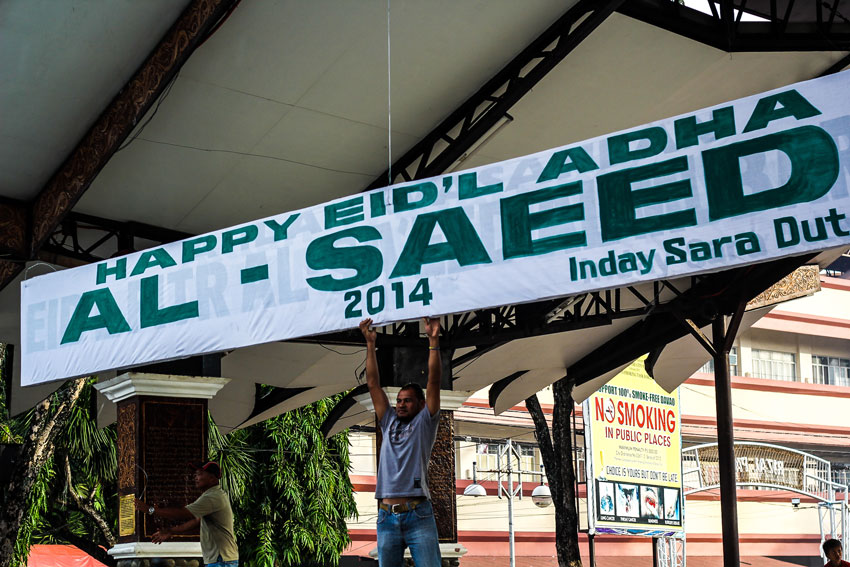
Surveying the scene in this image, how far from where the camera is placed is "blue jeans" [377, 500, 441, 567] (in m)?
5.09

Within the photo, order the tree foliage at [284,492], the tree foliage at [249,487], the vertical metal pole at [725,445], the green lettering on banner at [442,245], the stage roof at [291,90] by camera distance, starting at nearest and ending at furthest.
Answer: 1. the green lettering on banner at [442,245]
2. the stage roof at [291,90]
3. the vertical metal pole at [725,445]
4. the tree foliage at [249,487]
5. the tree foliage at [284,492]

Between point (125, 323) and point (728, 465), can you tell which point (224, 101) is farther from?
point (728, 465)

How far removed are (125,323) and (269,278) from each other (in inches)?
41.8

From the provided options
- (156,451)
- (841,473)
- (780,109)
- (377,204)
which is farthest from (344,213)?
(841,473)

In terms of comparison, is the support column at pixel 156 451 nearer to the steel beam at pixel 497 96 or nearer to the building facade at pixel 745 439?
the steel beam at pixel 497 96

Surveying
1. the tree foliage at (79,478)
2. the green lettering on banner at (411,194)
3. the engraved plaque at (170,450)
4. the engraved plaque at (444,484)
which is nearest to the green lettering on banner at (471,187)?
the green lettering on banner at (411,194)

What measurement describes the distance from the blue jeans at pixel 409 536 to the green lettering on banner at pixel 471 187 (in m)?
1.59

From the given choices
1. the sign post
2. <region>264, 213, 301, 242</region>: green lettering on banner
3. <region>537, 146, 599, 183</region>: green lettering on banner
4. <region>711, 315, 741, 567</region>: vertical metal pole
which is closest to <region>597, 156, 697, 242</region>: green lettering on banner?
<region>537, 146, 599, 183</region>: green lettering on banner

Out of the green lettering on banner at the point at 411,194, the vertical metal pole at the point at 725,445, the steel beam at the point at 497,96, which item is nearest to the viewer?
the green lettering on banner at the point at 411,194

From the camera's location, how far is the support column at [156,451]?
9.31 meters

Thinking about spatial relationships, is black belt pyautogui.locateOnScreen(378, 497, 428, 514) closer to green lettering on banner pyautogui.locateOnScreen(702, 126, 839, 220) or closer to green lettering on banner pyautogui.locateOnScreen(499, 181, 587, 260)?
green lettering on banner pyautogui.locateOnScreen(499, 181, 587, 260)

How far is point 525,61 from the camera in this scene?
9.28 metres

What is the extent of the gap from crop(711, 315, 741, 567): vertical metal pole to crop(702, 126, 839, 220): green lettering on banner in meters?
7.35

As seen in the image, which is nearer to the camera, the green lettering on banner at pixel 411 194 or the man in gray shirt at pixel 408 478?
the man in gray shirt at pixel 408 478
